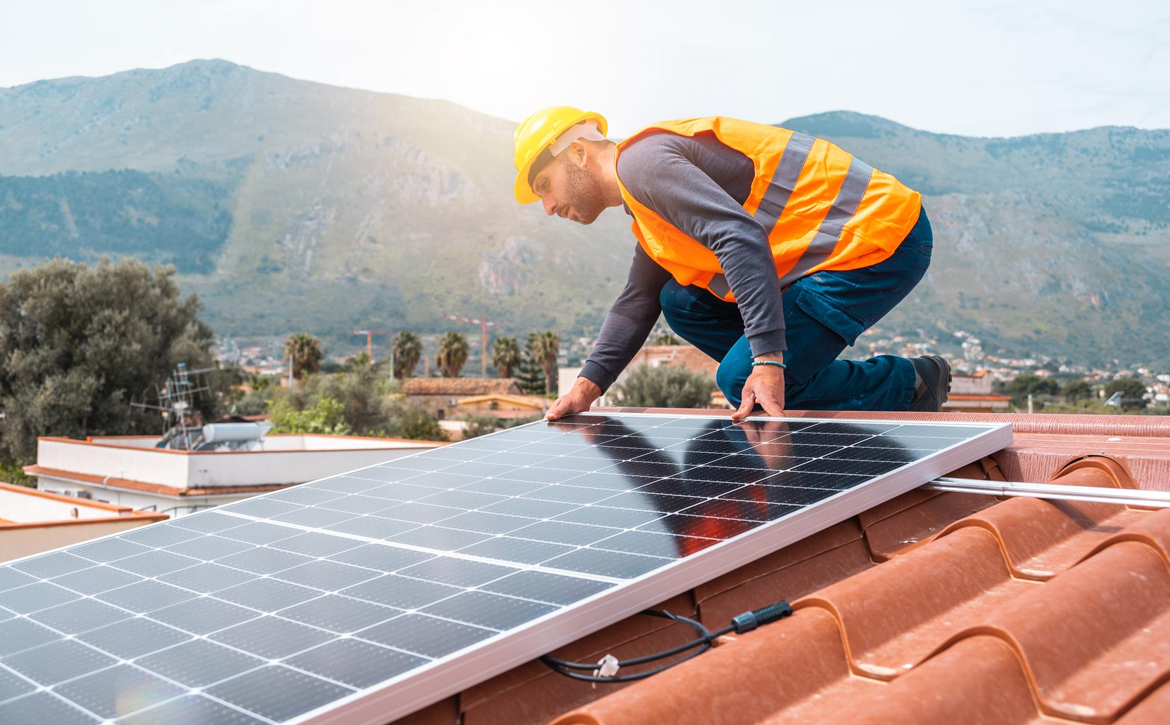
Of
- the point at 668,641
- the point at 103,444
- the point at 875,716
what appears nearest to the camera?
the point at 875,716

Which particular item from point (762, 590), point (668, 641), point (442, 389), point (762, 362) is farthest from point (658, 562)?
point (442, 389)

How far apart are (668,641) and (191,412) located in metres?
53.6

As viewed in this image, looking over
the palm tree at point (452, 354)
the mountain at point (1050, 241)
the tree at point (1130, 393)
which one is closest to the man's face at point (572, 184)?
the tree at point (1130, 393)

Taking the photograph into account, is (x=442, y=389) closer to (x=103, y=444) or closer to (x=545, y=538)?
(x=103, y=444)

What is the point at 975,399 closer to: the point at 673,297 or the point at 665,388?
the point at 665,388

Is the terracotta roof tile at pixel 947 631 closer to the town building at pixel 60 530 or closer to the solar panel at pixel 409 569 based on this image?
the solar panel at pixel 409 569

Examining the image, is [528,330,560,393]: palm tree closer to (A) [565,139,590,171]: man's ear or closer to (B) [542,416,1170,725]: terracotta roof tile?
(A) [565,139,590,171]: man's ear

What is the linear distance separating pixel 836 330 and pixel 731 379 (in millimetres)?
511

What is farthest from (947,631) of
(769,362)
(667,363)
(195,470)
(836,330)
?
(667,363)

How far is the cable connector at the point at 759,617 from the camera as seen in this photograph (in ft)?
6.37

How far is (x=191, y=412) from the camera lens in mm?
51156

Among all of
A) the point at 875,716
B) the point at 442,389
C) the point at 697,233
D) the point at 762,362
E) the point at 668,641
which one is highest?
the point at 697,233

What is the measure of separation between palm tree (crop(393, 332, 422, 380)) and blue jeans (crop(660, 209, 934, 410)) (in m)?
91.1

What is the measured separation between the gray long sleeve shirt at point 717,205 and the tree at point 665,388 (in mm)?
48923
